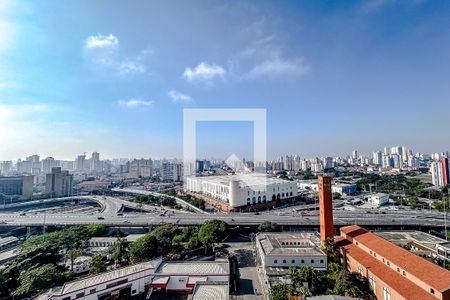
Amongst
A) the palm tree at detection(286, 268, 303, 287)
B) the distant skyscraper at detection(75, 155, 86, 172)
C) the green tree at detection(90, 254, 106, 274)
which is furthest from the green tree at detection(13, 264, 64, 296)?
the distant skyscraper at detection(75, 155, 86, 172)

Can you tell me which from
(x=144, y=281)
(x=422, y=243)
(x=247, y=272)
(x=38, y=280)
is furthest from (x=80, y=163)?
(x=422, y=243)

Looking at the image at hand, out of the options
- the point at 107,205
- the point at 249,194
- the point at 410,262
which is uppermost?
the point at 249,194

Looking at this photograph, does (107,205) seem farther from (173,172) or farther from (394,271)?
(394,271)

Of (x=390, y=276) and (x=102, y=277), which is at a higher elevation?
(x=390, y=276)

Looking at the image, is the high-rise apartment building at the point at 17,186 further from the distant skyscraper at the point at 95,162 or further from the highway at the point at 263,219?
the distant skyscraper at the point at 95,162

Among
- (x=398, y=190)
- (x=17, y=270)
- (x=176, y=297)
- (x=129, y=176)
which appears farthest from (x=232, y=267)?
(x=129, y=176)

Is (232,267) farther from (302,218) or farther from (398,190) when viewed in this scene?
(398,190)

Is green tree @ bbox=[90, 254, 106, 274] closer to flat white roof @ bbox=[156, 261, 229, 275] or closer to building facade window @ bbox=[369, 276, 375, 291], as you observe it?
flat white roof @ bbox=[156, 261, 229, 275]

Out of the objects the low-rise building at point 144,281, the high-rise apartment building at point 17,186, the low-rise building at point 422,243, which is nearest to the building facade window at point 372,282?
the low-rise building at point 422,243
